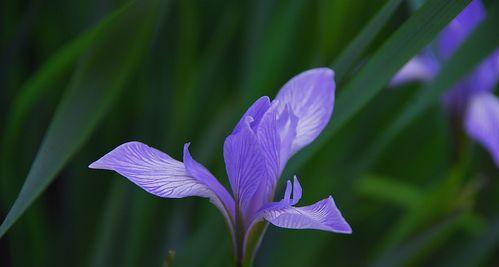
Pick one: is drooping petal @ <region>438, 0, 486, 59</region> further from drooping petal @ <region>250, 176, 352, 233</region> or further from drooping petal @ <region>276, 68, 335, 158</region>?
drooping petal @ <region>250, 176, 352, 233</region>

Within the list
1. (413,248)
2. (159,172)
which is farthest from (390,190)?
(159,172)

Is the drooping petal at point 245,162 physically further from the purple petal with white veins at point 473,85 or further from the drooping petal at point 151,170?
the purple petal with white veins at point 473,85

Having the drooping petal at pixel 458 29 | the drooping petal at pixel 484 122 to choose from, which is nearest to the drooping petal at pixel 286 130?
the drooping petal at pixel 484 122

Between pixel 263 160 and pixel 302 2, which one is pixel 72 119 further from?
pixel 302 2

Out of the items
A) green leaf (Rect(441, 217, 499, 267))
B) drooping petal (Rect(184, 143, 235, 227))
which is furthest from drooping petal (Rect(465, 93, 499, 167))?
drooping petal (Rect(184, 143, 235, 227))

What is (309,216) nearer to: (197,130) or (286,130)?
(286,130)
